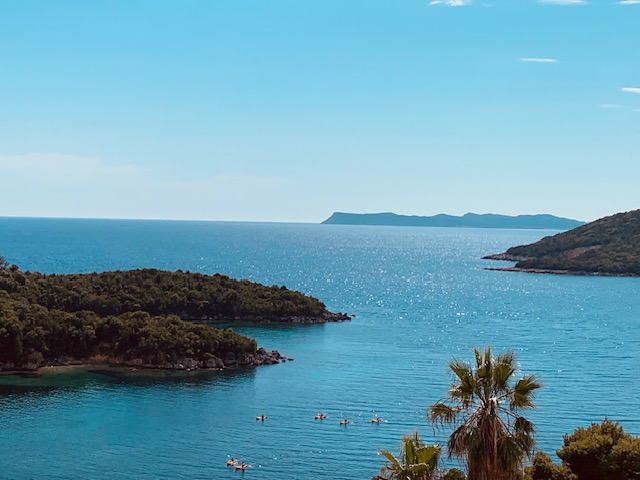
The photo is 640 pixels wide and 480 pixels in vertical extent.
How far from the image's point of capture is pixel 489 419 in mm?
22250

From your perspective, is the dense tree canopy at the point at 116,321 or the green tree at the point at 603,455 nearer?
the green tree at the point at 603,455

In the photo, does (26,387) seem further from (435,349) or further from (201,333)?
(435,349)

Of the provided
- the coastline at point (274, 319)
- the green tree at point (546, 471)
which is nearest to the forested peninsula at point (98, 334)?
the coastline at point (274, 319)

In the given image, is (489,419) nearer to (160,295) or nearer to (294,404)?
→ (294,404)

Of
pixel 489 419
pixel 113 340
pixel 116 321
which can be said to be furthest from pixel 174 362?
pixel 489 419

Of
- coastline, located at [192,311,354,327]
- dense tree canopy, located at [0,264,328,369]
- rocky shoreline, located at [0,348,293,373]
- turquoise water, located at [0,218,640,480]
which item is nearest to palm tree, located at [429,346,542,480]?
turquoise water, located at [0,218,640,480]

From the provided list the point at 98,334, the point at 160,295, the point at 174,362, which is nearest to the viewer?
the point at 174,362

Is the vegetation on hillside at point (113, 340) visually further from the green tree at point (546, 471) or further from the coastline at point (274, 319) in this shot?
the green tree at point (546, 471)

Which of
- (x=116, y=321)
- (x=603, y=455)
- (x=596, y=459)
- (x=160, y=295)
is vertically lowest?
(x=116, y=321)

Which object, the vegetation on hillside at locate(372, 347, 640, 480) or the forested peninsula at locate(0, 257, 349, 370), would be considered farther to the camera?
the forested peninsula at locate(0, 257, 349, 370)

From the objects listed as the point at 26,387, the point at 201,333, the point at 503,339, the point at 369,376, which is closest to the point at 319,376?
the point at 369,376

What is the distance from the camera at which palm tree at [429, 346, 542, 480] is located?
2223 centimetres

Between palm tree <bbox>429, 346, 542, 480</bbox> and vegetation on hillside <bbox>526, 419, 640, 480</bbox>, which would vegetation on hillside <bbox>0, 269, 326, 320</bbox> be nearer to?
vegetation on hillside <bbox>526, 419, 640, 480</bbox>

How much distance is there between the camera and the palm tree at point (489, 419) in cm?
2223
